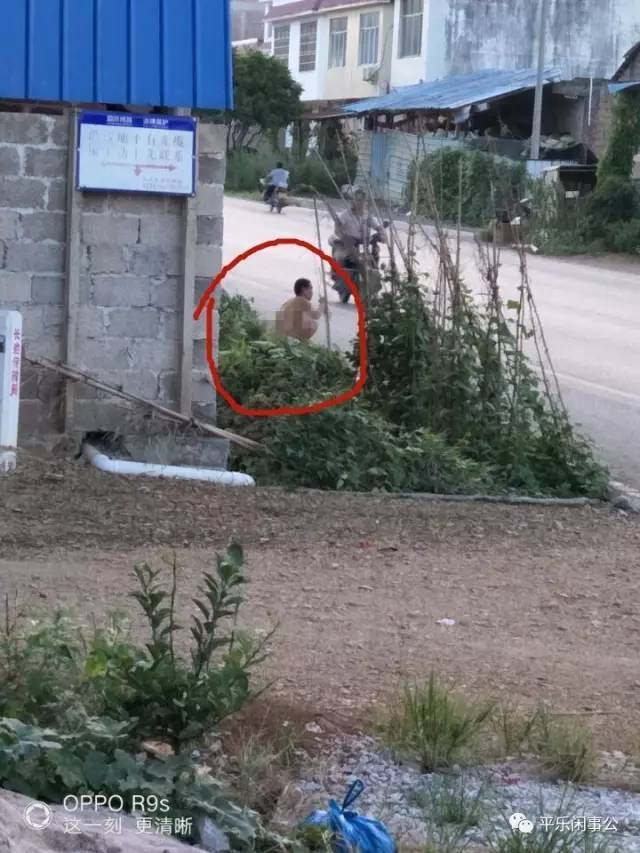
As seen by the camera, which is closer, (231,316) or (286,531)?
(286,531)

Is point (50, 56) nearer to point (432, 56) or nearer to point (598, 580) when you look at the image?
point (598, 580)

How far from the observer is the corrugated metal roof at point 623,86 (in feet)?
113

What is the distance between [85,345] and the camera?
9250 millimetres

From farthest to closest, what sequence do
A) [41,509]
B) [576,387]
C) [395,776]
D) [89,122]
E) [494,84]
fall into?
[494,84] → [576,387] → [89,122] → [41,509] → [395,776]

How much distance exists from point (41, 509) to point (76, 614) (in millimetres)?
2153

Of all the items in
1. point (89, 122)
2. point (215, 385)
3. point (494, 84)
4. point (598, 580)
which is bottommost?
point (598, 580)

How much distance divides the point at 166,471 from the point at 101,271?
1.33m

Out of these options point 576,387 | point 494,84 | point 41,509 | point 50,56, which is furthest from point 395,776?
point 494,84

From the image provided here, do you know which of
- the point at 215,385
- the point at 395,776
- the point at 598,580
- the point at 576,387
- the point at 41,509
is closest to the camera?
the point at 395,776

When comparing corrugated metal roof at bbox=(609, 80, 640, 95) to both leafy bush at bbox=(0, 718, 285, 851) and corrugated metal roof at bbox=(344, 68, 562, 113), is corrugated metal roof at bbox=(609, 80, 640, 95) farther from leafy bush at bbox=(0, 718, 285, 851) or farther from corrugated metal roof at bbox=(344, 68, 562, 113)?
leafy bush at bbox=(0, 718, 285, 851)

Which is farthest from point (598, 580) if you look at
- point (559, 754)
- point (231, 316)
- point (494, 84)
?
point (494, 84)

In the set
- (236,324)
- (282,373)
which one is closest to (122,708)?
(282,373)

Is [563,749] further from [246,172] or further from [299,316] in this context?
[246,172]

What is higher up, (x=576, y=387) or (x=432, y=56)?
(x=432, y=56)
